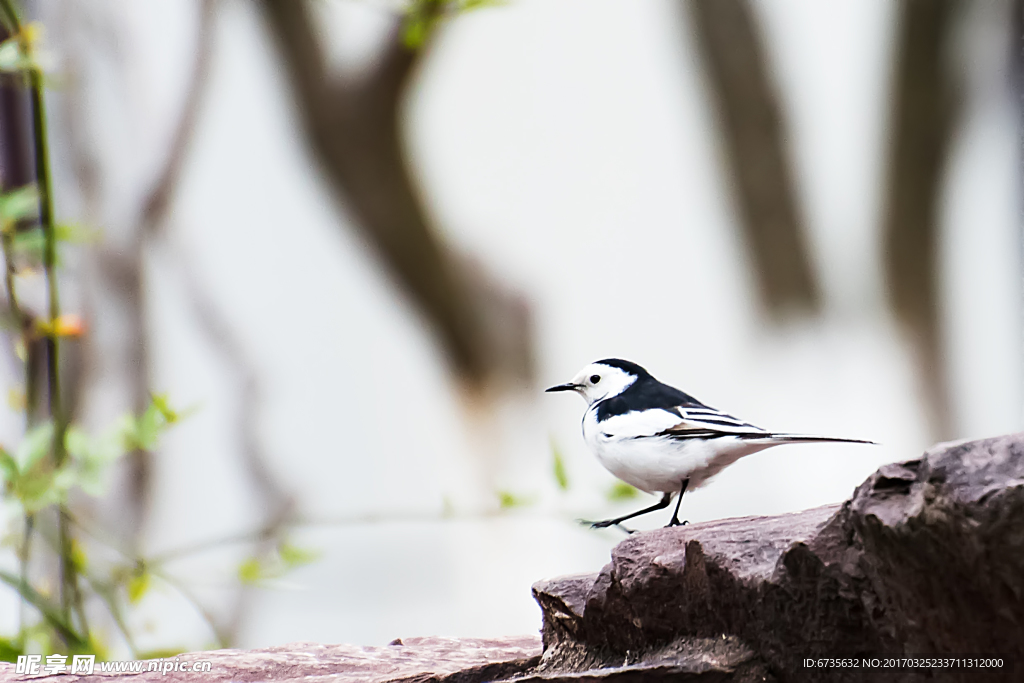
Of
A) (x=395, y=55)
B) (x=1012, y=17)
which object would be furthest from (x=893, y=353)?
(x=395, y=55)

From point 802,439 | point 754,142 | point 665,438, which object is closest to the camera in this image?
point 802,439

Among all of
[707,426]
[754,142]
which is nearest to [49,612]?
[707,426]

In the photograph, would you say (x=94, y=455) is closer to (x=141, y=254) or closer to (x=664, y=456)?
(x=664, y=456)

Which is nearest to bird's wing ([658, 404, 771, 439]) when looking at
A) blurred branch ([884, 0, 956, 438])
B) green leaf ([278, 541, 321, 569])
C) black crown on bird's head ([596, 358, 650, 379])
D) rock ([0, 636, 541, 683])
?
black crown on bird's head ([596, 358, 650, 379])

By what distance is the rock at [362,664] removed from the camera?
33.1 inches

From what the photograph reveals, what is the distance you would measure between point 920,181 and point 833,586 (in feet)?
5.03

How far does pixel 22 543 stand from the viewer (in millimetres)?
1168

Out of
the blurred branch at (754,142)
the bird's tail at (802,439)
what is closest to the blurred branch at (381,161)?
the blurred branch at (754,142)

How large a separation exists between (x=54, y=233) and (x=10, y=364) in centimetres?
76

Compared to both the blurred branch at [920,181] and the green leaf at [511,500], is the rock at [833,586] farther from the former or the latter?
the blurred branch at [920,181]

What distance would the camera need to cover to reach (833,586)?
0.64 m

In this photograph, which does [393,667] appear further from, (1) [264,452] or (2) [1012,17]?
(2) [1012,17]

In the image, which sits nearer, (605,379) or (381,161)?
(605,379)

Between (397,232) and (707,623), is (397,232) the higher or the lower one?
the higher one
